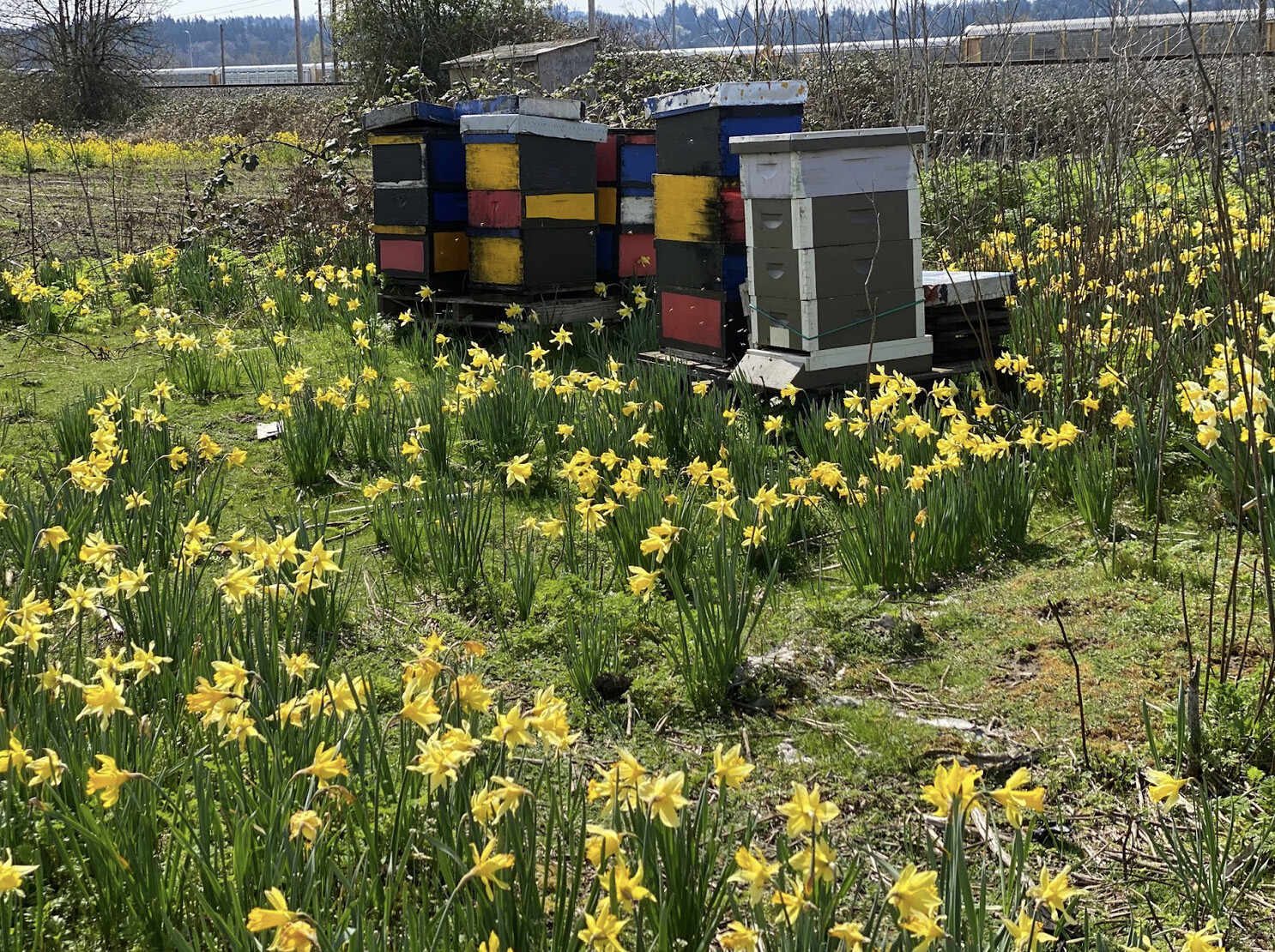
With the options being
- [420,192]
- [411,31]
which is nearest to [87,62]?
[411,31]

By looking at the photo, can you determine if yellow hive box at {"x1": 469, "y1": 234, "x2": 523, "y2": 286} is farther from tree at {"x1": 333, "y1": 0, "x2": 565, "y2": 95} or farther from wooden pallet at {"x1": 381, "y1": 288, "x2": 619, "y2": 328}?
tree at {"x1": 333, "y1": 0, "x2": 565, "y2": 95}

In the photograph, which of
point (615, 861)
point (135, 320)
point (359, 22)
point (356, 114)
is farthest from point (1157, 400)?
point (359, 22)

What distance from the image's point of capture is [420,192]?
7.65m

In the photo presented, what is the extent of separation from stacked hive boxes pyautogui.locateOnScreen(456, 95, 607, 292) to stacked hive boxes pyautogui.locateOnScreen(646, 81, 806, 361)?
136cm

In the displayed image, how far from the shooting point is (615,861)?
64.3 inches

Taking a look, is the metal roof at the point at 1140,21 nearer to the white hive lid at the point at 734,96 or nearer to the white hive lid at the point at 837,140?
the white hive lid at the point at 837,140

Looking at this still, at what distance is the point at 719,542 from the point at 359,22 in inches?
1050

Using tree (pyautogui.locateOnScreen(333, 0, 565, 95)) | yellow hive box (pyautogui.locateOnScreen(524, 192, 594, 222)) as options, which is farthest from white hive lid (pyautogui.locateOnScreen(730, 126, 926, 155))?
tree (pyautogui.locateOnScreen(333, 0, 565, 95))

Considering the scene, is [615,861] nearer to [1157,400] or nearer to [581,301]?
[1157,400]

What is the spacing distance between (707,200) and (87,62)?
31039 millimetres

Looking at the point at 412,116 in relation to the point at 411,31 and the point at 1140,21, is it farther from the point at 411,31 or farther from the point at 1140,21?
the point at 411,31

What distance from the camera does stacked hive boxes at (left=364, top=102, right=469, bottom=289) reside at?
758 cm

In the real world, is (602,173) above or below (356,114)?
below

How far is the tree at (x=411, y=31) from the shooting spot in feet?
85.7
